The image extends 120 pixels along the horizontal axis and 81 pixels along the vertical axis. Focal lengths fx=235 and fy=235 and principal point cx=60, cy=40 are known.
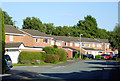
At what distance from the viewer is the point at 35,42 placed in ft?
187

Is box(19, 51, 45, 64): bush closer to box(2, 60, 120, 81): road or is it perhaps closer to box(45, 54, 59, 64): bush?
box(45, 54, 59, 64): bush

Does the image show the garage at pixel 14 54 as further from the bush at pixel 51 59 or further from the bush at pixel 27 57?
the bush at pixel 51 59

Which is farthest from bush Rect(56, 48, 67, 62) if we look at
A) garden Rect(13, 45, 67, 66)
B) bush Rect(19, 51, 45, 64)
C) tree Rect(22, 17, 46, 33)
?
tree Rect(22, 17, 46, 33)

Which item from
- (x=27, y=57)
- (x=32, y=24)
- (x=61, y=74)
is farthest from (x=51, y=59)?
(x=32, y=24)

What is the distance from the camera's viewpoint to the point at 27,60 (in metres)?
38.2

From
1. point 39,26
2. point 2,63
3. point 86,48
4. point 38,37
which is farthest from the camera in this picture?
point 39,26

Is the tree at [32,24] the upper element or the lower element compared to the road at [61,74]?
upper

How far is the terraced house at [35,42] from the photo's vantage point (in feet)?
132

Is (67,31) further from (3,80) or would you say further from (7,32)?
(3,80)

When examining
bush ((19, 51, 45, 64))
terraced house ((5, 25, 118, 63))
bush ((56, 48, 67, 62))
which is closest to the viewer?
bush ((19, 51, 45, 64))

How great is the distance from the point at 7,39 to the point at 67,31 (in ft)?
187

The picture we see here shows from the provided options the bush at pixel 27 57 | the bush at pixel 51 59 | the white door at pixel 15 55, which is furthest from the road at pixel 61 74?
the bush at pixel 51 59

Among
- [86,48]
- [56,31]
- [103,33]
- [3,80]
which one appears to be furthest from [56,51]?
[103,33]

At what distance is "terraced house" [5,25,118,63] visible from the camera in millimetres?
40275
